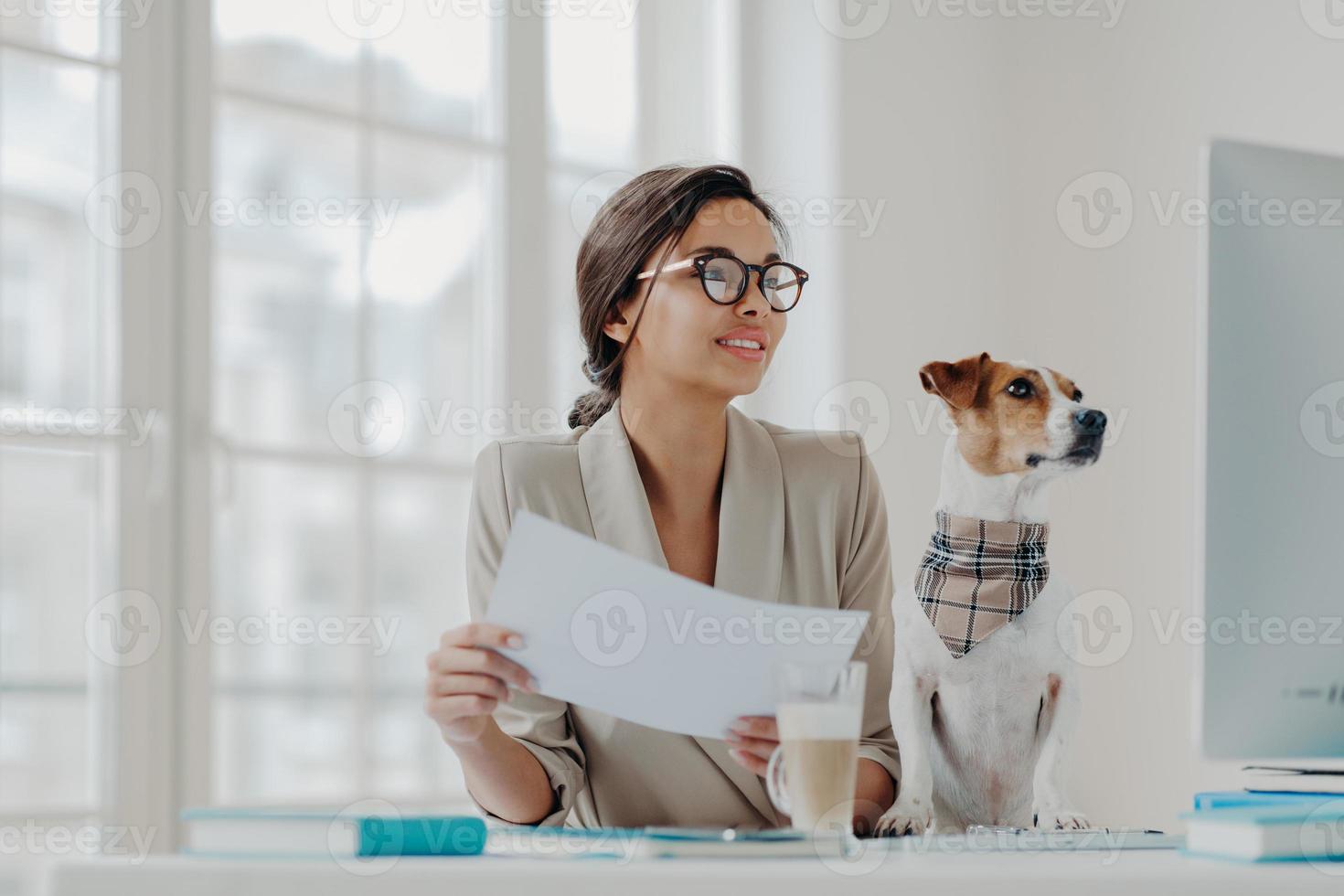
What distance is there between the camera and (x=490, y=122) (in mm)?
2732

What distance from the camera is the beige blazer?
1.36 metres

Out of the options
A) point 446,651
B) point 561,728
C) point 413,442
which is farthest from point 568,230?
point 446,651

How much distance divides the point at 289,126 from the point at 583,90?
2.34 ft

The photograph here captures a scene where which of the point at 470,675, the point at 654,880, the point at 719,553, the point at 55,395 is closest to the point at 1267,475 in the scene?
the point at 654,880

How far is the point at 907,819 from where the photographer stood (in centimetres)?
102

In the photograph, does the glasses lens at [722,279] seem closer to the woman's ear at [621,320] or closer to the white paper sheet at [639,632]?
the woman's ear at [621,320]

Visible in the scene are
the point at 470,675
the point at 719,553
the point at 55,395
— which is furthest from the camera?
the point at 55,395

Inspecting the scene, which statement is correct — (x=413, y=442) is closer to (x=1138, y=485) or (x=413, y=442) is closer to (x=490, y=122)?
(x=490, y=122)

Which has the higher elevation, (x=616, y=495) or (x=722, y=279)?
(x=722, y=279)

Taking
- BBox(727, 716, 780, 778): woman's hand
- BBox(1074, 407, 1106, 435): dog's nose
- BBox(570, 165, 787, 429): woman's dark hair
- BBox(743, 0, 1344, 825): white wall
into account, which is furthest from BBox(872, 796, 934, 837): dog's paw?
BBox(743, 0, 1344, 825): white wall

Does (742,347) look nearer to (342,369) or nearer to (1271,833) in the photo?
(1271,833)

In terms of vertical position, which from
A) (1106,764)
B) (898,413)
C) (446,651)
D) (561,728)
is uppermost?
(898,413)

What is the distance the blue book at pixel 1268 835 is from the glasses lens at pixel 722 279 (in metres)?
0.85

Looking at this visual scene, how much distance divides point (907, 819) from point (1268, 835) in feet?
1.21
